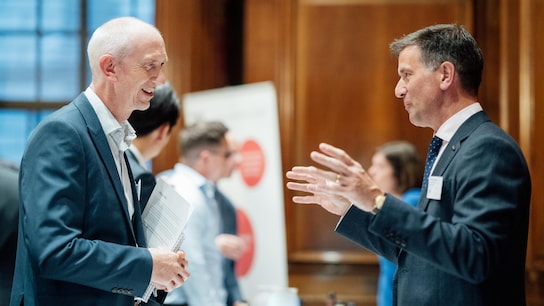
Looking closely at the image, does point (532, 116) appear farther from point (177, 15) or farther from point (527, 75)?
point (177, 15)

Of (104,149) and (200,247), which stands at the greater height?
(104,149)

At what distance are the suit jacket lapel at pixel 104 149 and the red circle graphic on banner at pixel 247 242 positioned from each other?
299 cm

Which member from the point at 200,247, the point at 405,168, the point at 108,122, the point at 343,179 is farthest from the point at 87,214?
the point at 405,168

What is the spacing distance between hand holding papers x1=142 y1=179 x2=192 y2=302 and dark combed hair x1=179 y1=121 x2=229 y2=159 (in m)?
1.95

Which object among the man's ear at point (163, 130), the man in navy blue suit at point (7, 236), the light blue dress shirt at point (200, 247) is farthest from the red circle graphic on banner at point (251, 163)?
the man in navy blue suit at point (7, 236)

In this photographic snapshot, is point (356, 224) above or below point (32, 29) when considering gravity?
below

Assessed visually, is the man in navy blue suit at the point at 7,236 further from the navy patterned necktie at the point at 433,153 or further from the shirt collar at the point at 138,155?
the navy patterned necktie at the point at 433,153

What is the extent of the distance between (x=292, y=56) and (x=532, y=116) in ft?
5.35

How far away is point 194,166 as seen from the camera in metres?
4.43

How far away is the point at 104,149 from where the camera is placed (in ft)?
7.15

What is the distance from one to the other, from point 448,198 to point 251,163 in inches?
123

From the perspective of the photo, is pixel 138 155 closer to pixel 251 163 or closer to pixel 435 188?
pixel 435 188

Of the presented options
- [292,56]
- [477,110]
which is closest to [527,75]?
[292,56]

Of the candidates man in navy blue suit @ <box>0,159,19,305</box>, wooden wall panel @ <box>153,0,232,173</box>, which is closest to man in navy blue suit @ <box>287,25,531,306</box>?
man in navy blue suit @ <box>0,159,19,305</box>
